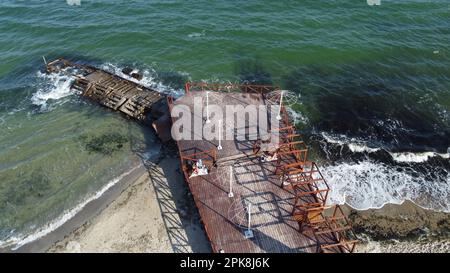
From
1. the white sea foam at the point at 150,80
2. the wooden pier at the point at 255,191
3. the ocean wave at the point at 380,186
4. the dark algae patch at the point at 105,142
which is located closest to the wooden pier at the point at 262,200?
the wooden pier at the point at 255,191

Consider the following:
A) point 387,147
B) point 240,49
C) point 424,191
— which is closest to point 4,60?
point 240,49

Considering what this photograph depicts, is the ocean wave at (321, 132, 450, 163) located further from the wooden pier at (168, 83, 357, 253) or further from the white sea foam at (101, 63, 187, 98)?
the white sea foam at (101, 63, 187, 98)

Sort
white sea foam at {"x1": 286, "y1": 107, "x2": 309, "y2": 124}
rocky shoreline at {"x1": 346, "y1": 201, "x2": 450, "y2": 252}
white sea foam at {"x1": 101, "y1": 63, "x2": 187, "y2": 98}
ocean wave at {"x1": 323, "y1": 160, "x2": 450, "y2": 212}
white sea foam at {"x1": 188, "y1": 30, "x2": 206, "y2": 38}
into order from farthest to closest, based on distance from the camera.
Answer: white sea foam at {"x1": 188, "y1": 30, "x2": 206, "y2": 38} < white sea foam at {"x1": 101, "y1": 63, "x2": 187, "y2": 98} < white sea foam at {"x1": 286, "y1": 107, "x2": 309, "y2": 124} < ocean wave at {"x1": 323, "y1": 160, "x2": 450, "y2": 212} < rocky shoreline at {"x1": 346, "y1": 201, "x2": 450, "y2": 252}

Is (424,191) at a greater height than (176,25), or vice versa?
(176,25)

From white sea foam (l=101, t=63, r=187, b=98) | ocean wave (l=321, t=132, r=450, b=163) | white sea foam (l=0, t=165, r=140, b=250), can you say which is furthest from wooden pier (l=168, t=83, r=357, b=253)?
white sea foam (l=101, t=63, r=187, b=98)

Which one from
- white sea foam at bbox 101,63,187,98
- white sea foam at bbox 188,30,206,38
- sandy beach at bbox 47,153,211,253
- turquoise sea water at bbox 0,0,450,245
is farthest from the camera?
white sea foam at bbox 188,30,206,38

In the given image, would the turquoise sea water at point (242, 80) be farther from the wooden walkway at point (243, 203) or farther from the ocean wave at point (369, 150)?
the wooden walkway at point (243, 203)

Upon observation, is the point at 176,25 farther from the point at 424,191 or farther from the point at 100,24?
the point at 424,191
